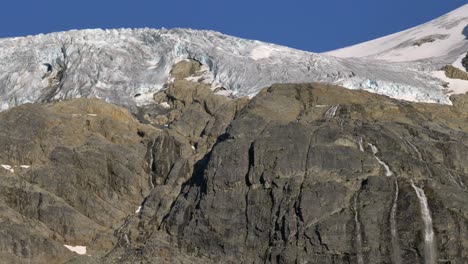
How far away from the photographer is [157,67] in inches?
4934

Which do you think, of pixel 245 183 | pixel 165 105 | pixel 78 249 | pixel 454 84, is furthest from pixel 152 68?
pixel 78 249

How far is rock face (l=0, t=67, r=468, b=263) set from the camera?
8094cm

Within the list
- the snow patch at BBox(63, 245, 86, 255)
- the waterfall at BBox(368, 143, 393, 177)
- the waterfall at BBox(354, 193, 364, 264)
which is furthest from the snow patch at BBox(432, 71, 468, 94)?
the snow patch at BBox(63, 245, 86, 255)

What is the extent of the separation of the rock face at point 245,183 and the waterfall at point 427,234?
0.36ft

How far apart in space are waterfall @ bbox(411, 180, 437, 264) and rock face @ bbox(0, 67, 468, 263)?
0.11 metres

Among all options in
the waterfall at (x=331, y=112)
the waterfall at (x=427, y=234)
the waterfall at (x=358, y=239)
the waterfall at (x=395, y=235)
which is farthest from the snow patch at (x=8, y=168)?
the waterfall at (x=427, y=234)

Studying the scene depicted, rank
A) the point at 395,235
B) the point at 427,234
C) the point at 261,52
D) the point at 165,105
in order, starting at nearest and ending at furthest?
the point at 427,234, the point at 395,235, the point at 165,105, the point at 261,52

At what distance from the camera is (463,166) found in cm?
8988

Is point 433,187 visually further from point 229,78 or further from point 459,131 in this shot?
point 229,78

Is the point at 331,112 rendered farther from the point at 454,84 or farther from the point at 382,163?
the point at 454,84

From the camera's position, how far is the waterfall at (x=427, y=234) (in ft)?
257

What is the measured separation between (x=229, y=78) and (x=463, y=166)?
39265 mm

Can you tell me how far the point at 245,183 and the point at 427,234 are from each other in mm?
16304

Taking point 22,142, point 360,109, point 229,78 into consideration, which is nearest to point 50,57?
A: point 229,78
